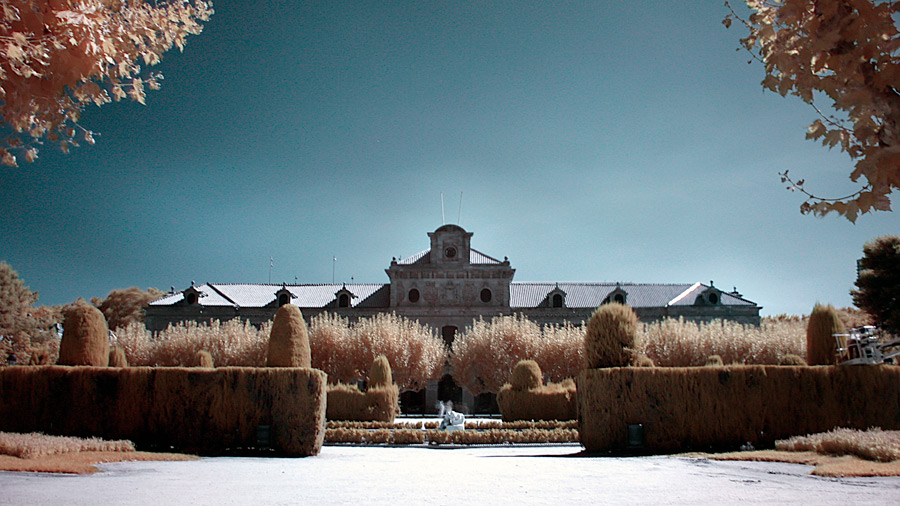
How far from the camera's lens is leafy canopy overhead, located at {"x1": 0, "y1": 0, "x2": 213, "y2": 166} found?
4973mm

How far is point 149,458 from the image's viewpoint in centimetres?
1357

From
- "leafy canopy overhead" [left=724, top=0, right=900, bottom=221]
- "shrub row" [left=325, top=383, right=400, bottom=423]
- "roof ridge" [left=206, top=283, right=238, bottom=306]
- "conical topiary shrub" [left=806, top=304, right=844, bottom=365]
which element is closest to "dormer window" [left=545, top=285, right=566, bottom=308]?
"roof ridge" [left=206, top=283, right=238, bottom=306]

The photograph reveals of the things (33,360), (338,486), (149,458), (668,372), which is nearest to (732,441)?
(668,372)

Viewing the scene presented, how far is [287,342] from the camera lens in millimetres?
16781

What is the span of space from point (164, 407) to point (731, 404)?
560 inches

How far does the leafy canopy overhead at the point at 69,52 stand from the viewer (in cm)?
497

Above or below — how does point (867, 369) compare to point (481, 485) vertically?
above

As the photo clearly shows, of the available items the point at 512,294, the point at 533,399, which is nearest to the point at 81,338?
the point at 533,399

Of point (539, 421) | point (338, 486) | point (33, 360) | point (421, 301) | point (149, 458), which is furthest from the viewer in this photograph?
point (421, 301)

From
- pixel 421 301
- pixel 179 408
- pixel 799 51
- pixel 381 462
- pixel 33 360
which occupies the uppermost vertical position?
pixel 421 301

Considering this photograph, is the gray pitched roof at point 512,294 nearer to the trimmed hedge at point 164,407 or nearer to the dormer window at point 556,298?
the dormer window at point 556,298

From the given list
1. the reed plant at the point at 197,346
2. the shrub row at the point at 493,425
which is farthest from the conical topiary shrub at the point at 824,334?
the reed plant at the point at 197,346

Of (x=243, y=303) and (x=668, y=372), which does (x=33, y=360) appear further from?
(x=243, y=303)

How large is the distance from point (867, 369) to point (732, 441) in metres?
3.98
